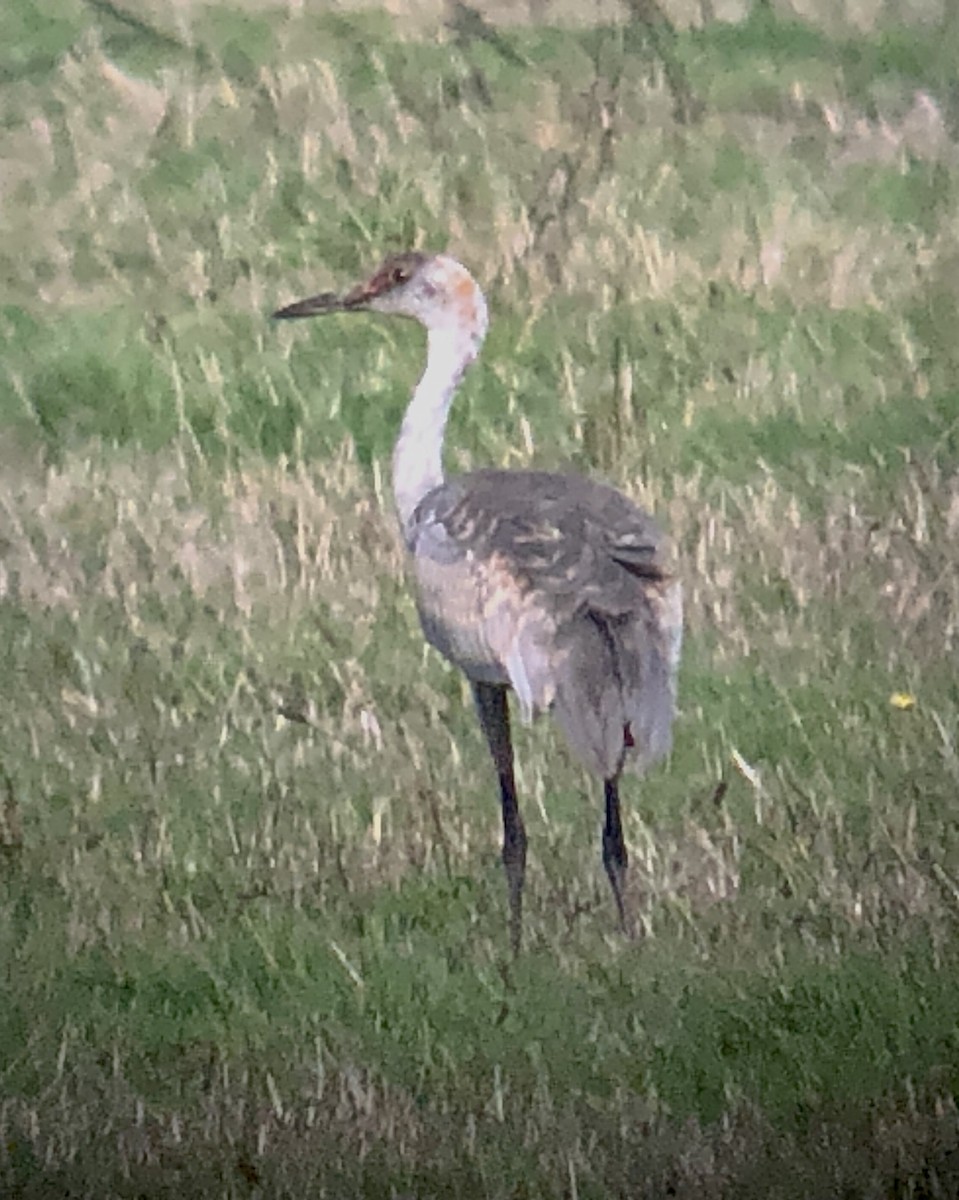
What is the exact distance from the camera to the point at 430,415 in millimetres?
1557

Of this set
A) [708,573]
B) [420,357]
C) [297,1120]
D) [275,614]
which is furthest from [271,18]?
[297,1120]

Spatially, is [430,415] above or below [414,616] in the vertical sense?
above

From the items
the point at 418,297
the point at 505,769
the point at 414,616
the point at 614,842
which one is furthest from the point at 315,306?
the point at 614,842

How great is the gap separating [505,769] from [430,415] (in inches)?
13.2

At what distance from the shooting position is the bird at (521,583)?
151 centimetres

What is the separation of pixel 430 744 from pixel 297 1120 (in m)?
0.37

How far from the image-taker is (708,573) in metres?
1.60

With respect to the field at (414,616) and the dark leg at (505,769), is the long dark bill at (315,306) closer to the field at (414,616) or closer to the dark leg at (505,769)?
the field at (414,616)

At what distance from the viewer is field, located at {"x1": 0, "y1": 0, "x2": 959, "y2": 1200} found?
5.08ft

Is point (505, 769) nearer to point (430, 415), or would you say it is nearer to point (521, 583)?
point (521, 583)

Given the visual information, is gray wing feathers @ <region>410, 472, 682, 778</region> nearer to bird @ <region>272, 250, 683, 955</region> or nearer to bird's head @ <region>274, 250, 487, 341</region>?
bird @ <region>272, 250, 683, 955</region>

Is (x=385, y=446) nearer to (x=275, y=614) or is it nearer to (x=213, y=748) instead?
(x=275, y=614)

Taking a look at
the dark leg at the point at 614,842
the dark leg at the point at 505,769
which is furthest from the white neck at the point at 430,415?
the dark leg at the point at 614,842

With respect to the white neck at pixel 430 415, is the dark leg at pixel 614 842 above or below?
below
